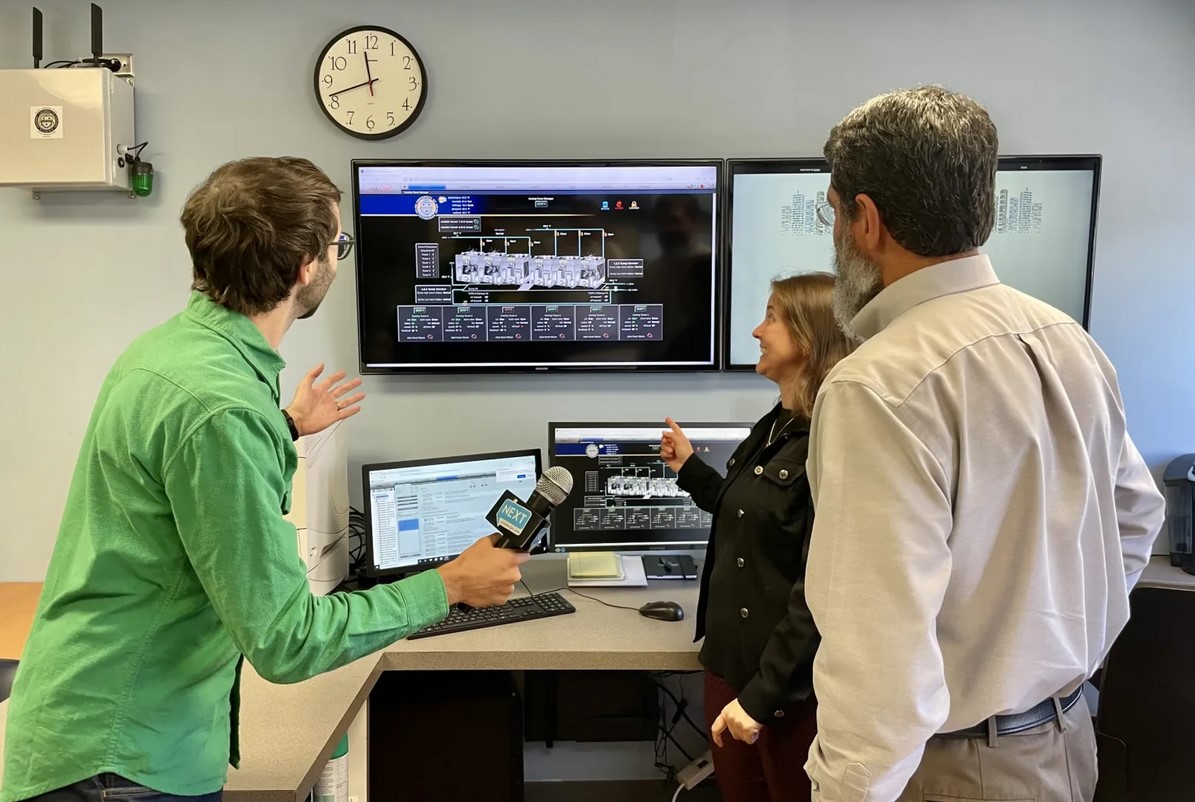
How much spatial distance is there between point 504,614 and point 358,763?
48 cm

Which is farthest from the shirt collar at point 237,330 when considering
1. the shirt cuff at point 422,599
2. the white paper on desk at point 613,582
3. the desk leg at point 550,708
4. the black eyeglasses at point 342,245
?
the desk leg at point 550,708

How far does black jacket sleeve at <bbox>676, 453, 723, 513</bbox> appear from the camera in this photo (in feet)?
6.98

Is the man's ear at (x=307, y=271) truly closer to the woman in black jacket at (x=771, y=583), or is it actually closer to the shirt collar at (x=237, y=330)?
the shirt collar at (x=237, y=330)

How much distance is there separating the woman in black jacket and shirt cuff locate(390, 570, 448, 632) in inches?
27.7

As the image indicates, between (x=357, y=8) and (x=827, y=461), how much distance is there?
2137 mm

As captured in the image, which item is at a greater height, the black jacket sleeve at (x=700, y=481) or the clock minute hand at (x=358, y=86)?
the clock minute hand at (x=358, y=86)

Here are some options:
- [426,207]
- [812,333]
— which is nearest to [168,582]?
[812,333]

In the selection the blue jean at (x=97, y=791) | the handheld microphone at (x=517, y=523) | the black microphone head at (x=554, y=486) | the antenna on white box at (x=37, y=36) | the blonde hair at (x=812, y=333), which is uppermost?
the antenna on white box at (x=37, y=36)

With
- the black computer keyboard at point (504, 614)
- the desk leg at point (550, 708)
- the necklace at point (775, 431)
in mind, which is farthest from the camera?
the desk leg at point (550, 708)

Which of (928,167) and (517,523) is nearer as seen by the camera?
(928,167)

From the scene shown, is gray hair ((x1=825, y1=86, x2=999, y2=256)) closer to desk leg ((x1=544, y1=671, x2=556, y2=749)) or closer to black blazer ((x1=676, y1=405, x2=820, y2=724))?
black blazer ((x1=676, y1=405, x2=820, y2=724))

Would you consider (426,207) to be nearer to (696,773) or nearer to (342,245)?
(342,245)

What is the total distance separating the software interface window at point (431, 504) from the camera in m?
2.35

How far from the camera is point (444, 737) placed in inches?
93.6
